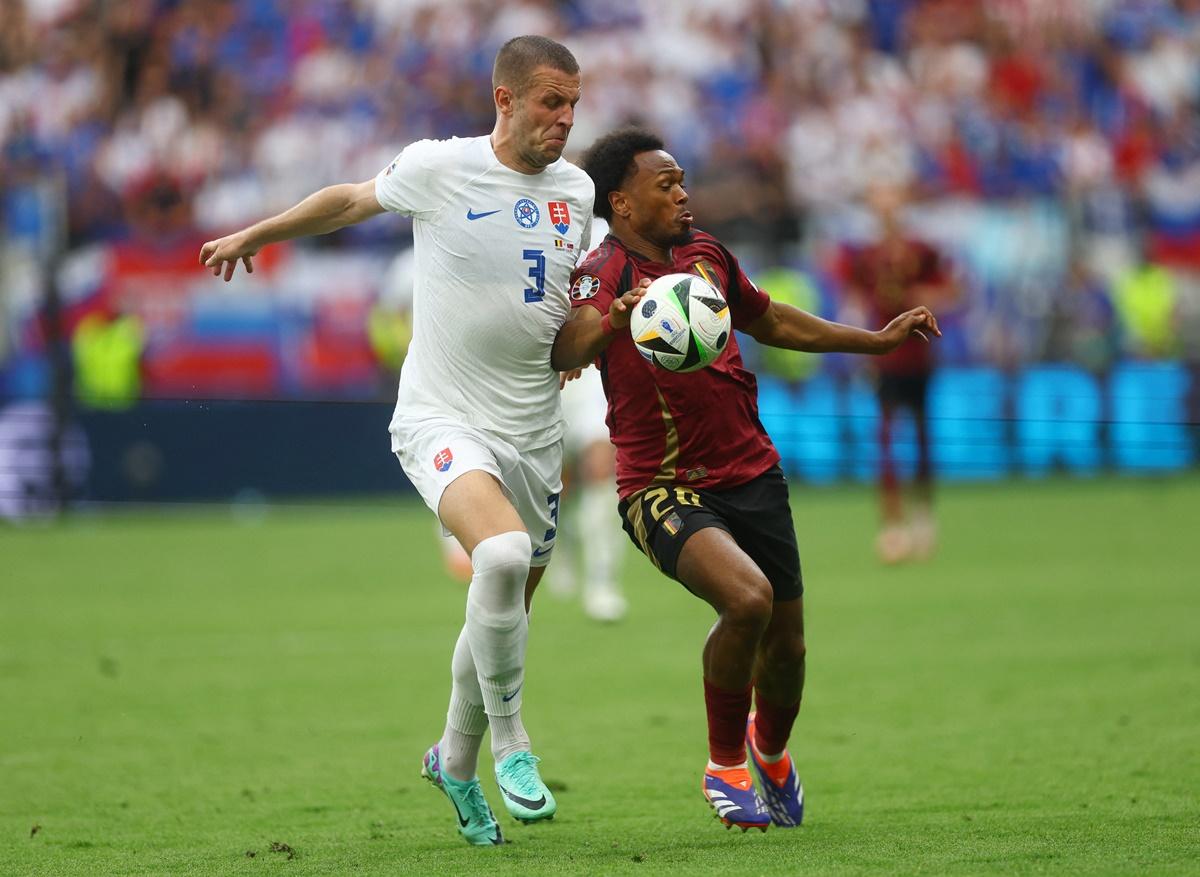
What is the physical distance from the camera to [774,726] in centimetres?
648

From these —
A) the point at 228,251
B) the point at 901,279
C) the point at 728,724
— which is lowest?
the point at 728,724

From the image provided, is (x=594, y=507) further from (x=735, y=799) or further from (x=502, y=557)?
(x=502, y=557)

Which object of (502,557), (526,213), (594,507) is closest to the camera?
(502,557)

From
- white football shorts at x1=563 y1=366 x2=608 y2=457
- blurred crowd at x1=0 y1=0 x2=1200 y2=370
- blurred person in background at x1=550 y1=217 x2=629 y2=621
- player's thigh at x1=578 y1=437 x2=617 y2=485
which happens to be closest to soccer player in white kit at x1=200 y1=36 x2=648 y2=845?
blurred person in background at x1=550 y1=217 x2=629 y2=621

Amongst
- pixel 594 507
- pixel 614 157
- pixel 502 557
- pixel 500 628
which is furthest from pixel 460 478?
pixel 594 507

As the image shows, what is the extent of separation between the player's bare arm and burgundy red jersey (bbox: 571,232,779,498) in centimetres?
11

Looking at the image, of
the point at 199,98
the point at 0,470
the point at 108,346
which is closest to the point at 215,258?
the point at 0,470

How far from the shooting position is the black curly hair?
6246 millimetres

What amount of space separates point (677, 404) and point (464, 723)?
133 centimetres

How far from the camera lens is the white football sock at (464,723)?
6.14m

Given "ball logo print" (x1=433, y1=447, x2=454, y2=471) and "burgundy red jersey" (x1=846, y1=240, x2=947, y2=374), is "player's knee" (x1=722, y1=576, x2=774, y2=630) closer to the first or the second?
"ball logo print" (x1=433, y1=447, x2=454, y2=471)

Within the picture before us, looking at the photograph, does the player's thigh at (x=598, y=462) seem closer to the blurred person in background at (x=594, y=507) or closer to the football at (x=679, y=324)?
the blurred person in background at (x=594, y=507)

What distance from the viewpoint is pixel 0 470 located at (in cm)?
1856

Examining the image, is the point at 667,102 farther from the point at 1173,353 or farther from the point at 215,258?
the point at 215,258
